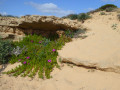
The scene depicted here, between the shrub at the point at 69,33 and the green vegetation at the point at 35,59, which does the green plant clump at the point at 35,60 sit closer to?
the green vegetation at the point at 35,59

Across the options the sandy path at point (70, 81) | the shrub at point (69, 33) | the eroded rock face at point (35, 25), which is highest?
the eroded rock face at point (35, 25)

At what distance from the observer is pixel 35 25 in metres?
6.86

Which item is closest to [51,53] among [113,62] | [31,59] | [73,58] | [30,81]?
[31,59]

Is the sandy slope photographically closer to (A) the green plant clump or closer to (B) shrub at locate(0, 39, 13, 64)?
(A) the green plant clump

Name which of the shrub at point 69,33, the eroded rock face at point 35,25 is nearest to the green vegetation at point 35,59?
the shrub at point 69,33

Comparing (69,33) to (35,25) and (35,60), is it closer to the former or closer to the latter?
(35,25)

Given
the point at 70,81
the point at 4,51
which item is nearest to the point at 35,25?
the point at 4,51

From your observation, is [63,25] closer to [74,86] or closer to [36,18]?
[36,18]

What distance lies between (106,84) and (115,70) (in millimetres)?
628

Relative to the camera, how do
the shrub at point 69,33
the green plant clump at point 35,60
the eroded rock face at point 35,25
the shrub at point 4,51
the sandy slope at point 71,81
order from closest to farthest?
1. the sandy slope at point 71,81
2. the green plant clump at point 35,60
3. the shrub at point 4,51
4. the eroded rock face at point 35,25
5. the shrub at point 69,33

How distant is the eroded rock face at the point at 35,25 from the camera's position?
6.20 metres

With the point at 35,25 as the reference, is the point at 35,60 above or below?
below

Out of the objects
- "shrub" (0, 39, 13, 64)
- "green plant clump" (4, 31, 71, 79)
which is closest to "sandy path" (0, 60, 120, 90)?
"green plant clump" (4, 31, 71, 79)

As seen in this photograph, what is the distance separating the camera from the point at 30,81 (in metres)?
3.80
